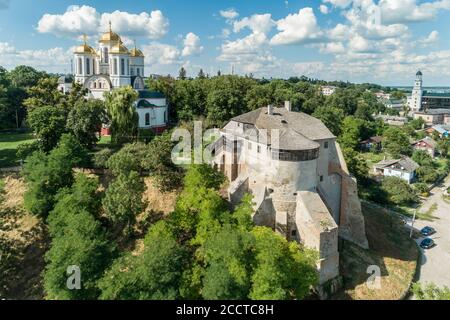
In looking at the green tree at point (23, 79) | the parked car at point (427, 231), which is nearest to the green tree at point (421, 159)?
the parked car at point (427, 231)

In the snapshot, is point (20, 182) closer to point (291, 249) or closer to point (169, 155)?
point (169, 155)

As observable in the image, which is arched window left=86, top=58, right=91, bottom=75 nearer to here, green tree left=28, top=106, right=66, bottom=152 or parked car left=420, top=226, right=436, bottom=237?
green tree left=28, top=106, right=66, bottom=152

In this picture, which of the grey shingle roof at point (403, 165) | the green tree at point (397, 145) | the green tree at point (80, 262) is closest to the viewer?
the green tree at point (80, 262)

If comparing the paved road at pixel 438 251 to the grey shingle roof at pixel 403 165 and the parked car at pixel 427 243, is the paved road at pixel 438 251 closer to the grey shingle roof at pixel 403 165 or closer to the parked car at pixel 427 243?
the parked car at pixel 427 243

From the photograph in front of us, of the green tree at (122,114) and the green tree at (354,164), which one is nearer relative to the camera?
the green tree at (122,114)

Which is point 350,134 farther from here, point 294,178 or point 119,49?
point 294,178

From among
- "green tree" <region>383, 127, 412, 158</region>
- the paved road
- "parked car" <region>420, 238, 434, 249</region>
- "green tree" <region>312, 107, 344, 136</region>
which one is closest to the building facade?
the paved road
